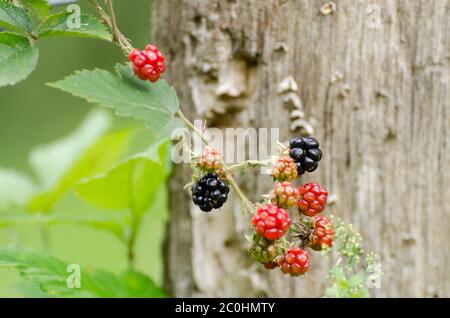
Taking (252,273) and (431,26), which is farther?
(252,273)

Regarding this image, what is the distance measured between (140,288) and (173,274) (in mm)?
93

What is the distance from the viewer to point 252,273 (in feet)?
4.63

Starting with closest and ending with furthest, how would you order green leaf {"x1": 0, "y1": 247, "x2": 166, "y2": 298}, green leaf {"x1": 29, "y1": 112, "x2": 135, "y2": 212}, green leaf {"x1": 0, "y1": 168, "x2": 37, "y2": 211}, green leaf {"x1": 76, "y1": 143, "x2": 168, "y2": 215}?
green leaf {"x1": 0, "y1": 247, "x2": 166, "y2": 298}
green leaf {"x1": 76, "y1": 143, "x2": 168, "y2": 215}
green leaf {"x1": 29, "y1": 112, "x2": 135, "y2": 212}
green leaf {"x1": 0, "y1": 168, "x2": 37, "y2": 211}

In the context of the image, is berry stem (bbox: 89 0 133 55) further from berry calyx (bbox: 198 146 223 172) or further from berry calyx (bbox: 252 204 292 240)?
berry calyx (bbox: 252 204 292 240)

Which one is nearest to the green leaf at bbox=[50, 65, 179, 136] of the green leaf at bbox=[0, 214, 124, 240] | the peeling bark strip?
the peeling bark strip

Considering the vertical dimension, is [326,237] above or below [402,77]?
below

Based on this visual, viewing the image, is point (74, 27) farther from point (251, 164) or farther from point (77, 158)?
point (77, 158)

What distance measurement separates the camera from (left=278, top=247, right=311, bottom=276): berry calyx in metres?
0.92

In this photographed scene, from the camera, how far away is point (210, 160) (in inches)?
35.9

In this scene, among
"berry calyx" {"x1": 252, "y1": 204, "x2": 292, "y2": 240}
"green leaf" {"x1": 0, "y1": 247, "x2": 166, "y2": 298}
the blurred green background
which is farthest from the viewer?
the blurred green background

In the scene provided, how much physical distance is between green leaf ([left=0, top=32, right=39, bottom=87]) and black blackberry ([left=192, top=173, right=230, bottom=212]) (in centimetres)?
29

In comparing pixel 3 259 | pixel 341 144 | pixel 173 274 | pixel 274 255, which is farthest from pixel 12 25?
pixel 173 274
